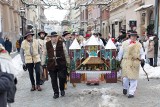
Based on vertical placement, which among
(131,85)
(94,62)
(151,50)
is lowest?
(131,85)

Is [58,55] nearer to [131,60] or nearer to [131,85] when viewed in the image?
[131,60]

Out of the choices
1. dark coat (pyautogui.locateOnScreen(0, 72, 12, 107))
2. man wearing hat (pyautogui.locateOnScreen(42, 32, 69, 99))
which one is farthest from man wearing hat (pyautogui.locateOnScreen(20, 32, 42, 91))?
dark coat (pyautogui.locateOnScreen(0, 72, 12, 107))

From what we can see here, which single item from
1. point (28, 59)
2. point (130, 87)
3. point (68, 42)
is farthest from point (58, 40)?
point (68, 42)

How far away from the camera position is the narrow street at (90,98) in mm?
7152

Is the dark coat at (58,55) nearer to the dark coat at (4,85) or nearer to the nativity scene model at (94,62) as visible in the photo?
the nativity scene model at (94,62)

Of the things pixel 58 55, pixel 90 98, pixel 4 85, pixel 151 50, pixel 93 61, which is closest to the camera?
pixel 4 85

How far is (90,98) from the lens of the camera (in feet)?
25.4

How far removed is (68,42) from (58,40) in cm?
374

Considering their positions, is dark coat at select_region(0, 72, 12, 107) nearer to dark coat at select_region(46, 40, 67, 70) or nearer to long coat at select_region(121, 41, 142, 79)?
dark coat at select_region(46, 40, 67, 70)

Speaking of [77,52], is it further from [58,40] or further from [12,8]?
[12,8]

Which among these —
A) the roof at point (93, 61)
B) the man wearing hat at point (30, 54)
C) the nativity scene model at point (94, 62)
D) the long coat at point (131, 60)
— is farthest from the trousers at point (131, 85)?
the man wearing hat at point (30, 54)

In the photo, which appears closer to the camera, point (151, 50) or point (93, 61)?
point (93, 61)

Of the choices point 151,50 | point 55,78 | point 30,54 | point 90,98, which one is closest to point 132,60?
point 90,98

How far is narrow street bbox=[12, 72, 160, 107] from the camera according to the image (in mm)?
7152
